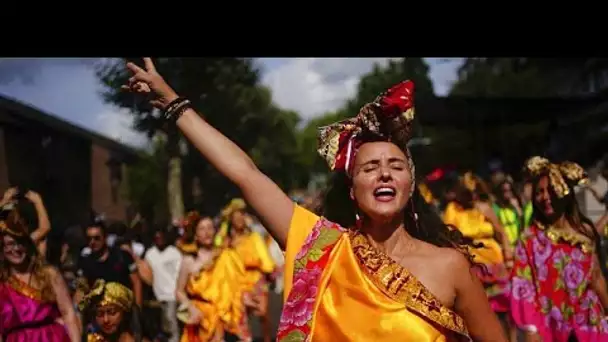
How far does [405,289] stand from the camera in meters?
2.72

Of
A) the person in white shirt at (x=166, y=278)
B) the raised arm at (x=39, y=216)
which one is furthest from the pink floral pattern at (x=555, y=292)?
the person in white shirt at (x=166, y=278)

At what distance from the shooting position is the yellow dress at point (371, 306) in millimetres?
2682

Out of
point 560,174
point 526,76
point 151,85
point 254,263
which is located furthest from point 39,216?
A: point 526,76

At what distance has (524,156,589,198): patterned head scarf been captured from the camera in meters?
5.46

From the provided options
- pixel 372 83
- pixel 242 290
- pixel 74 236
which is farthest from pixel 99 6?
pixel 372 83

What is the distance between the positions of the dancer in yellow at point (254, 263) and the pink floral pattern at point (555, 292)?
10.3ft

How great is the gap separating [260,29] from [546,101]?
7.60 metres

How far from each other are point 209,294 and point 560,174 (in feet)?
10.2

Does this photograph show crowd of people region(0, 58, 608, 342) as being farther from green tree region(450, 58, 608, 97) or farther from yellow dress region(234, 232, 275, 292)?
green tree region(450, 58, 608, 97)

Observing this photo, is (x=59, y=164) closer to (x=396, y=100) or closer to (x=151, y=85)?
(x=151, y=85)

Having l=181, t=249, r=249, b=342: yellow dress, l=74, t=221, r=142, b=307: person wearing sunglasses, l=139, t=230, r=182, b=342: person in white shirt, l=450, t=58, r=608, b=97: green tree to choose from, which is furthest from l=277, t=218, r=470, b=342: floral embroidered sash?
l=450, t=58, r=608, b=97: green tree

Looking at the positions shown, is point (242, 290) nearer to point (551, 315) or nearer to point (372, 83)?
point (551, 315)

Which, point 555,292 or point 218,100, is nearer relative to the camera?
point 555,292

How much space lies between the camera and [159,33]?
9938mm
